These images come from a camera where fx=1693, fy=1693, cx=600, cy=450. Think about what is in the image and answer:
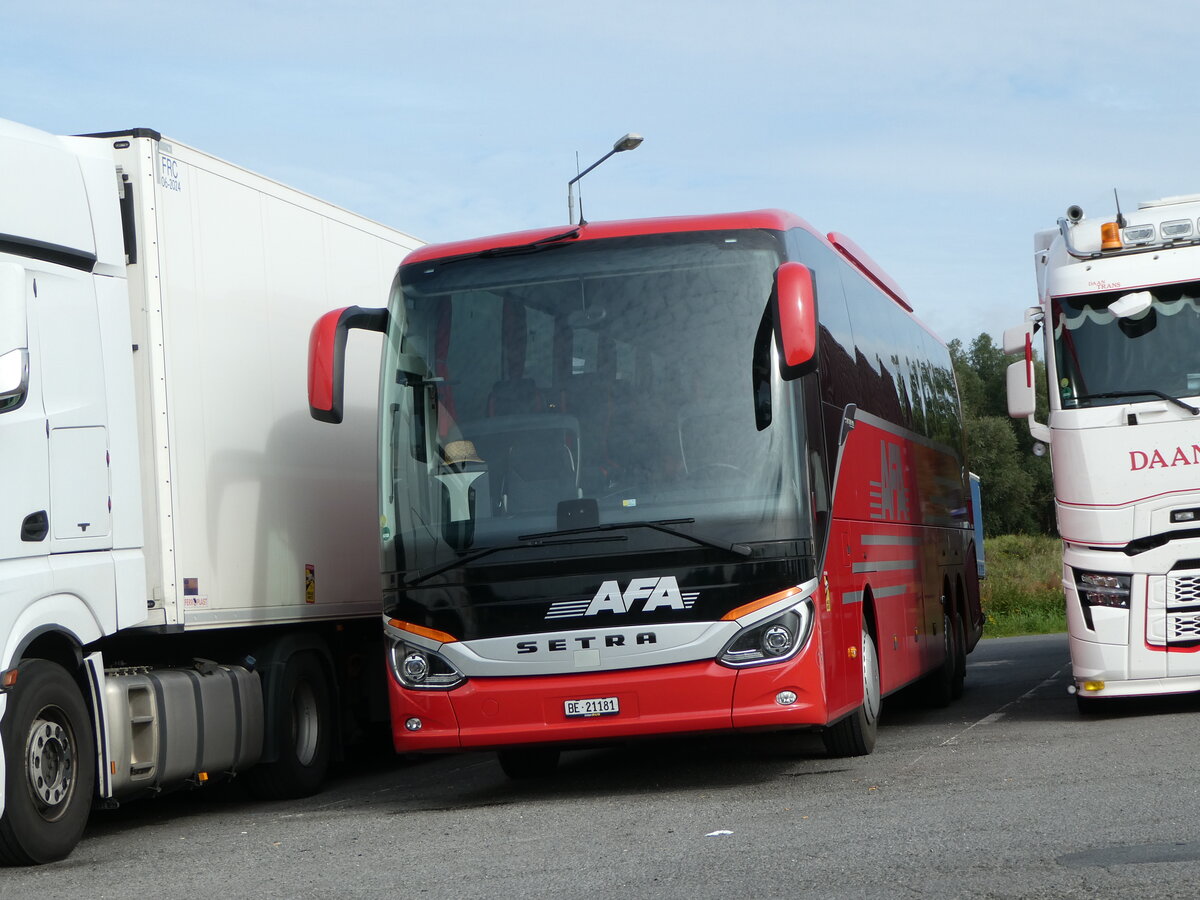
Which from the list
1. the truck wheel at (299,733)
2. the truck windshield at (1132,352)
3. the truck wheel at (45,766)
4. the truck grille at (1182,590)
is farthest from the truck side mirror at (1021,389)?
the truck wheel at (45,766)

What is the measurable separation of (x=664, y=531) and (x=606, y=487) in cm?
42

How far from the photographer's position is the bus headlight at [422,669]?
9.61 metres

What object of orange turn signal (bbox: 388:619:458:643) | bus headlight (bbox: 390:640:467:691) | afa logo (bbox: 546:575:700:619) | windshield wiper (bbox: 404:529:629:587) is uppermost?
windshield wiper (bbox: 404:529:629:587)

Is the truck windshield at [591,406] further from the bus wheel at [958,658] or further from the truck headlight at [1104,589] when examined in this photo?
the bus wheel at [958,658]

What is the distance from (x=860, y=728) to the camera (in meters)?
10.8

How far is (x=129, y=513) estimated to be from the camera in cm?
928

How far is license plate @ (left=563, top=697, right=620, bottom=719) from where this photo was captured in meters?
9.38

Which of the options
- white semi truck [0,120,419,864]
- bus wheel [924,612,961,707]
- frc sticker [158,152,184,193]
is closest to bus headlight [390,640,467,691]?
white semi truck [0,120,419,864]

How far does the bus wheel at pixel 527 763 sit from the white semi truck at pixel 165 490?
1330 mm

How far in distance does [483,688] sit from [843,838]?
2786mm

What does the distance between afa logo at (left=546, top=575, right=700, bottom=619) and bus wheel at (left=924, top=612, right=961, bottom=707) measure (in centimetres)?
654

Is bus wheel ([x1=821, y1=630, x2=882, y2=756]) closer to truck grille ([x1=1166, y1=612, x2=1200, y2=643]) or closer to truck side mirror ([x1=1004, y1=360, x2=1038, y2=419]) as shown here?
truck grille ([x1=1166, y1=612, x2=1200, y2=643])

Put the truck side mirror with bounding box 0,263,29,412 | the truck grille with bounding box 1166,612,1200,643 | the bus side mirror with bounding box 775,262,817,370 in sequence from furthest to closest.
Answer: the truck grille with bounding box 1166,612,1200,643 → the bus side mirror with bounding box 775,262,817,370 → the truck side mirror with bounding box 0,263,29,412

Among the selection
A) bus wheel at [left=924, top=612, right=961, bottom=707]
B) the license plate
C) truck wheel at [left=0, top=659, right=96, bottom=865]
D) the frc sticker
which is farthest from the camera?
bus wheel at [left=924, top=612, right=961, bottom=707]
